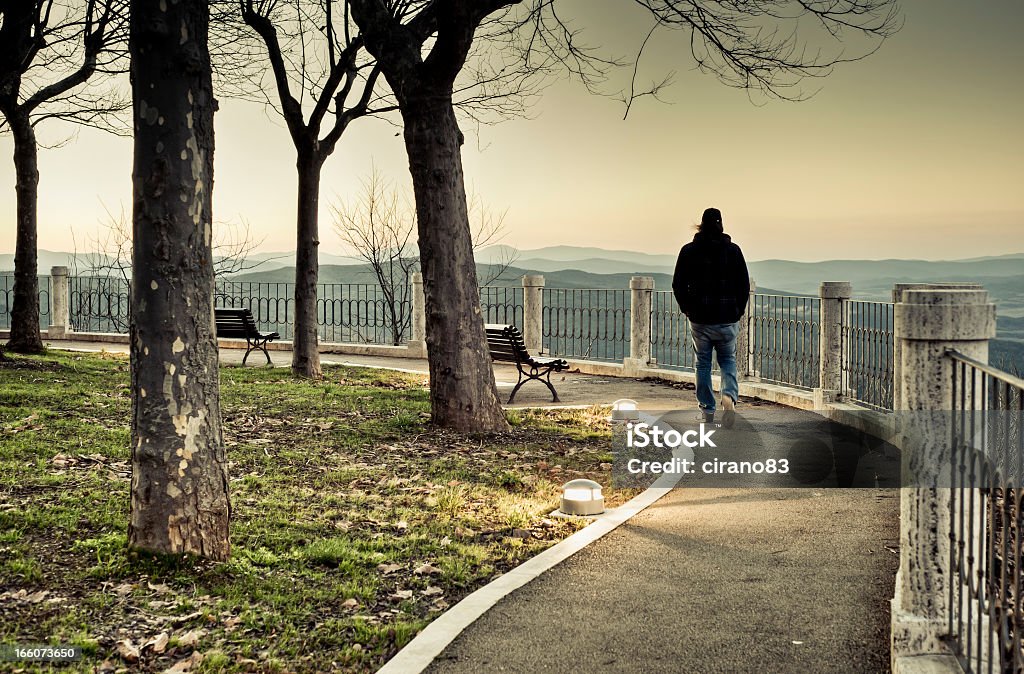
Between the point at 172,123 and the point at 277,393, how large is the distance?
799 cm

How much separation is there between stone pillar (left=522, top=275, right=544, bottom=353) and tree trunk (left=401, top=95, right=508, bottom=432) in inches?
375

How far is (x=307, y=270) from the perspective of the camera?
15773mm

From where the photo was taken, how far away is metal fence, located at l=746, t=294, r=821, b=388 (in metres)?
13.5

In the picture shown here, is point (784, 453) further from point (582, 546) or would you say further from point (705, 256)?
point (582, 546)

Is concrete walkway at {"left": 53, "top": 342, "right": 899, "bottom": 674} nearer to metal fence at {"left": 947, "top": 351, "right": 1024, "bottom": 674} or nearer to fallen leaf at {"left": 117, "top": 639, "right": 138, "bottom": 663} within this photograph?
metal fence at {"left": 947, "top": 351, "right": 1024, "bottom": 674}

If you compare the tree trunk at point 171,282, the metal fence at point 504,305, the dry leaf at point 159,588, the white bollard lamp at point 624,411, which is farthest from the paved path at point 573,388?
the dry leaf at point 159,588

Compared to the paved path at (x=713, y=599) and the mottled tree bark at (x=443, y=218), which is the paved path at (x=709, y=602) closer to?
the paved path at (x=713, y=599)

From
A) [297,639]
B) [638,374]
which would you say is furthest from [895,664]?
[638,374]

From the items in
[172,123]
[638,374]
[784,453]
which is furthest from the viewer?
[638,374]

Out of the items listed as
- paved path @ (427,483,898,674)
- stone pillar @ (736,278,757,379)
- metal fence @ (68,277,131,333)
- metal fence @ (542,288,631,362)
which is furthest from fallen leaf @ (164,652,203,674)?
metal fence @ (68,277,131,333)

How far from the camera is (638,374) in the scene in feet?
57.2

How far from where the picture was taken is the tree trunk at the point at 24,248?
1694 centimetres

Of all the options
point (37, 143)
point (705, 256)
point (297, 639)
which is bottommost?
point (297, 639)

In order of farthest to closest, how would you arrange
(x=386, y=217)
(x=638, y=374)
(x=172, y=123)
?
(x=386, y=217) → (x=638, y=374) → (x=172, y=123)
